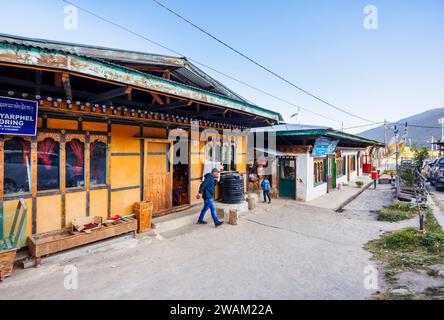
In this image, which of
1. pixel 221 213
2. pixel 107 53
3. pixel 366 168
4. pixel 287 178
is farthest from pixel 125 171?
pixel 366 168

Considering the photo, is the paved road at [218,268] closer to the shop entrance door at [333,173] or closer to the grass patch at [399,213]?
the grass patch at [399,213]

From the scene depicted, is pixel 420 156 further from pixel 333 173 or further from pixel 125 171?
pixel 125 171

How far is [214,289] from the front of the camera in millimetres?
3771

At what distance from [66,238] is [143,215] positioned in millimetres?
1990

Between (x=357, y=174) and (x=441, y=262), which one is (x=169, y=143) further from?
(x=357, y=174)

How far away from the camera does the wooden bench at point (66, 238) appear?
4.54 m

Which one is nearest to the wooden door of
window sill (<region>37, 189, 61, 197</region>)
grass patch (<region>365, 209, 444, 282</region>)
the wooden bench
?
the wooden bench

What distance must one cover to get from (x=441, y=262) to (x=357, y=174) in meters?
21.4

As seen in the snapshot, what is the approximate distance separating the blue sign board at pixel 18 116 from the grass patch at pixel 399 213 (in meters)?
11.3

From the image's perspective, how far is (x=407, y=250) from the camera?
5.57m

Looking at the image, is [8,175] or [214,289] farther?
[8,175]

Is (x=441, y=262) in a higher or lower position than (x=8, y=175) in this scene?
lower

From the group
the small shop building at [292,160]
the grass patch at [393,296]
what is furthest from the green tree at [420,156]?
the grass patch at [393,296]

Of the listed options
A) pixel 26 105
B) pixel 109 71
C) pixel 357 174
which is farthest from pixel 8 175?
pixel 357 174
